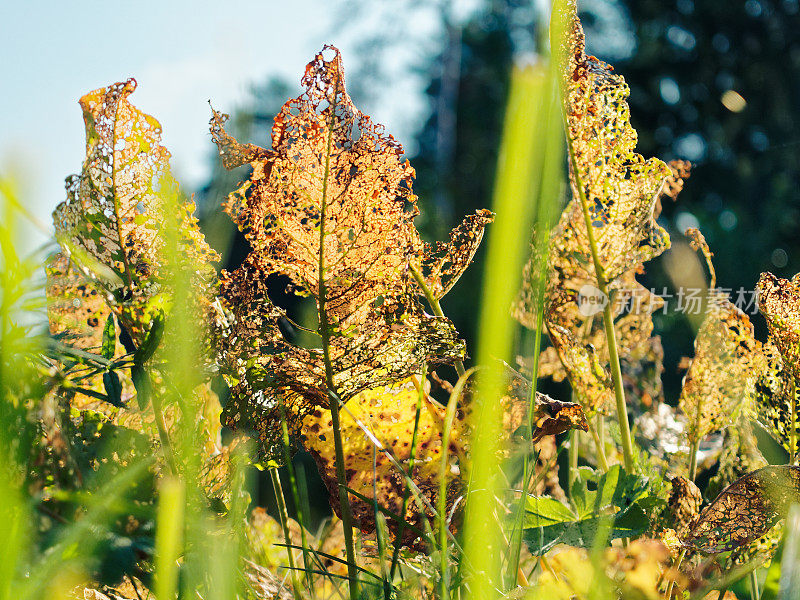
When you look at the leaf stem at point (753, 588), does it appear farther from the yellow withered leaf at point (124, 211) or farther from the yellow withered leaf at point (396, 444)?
the yellow withered leaf at point (124, 211)

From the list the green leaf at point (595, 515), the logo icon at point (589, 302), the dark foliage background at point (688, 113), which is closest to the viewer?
the green leaf at point (595, 515)

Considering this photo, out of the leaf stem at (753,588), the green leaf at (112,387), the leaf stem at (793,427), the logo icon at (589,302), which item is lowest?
the leaf stem at (753,588)

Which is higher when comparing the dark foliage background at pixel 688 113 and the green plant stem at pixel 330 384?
the dark foliage background at pixel 688 113

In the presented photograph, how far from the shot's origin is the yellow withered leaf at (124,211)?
1.11ft

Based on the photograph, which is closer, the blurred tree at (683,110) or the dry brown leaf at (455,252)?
the dry brown leaf at (455,252)

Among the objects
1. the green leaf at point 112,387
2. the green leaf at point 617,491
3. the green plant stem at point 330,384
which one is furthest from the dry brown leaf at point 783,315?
the green leaf at point 112,387

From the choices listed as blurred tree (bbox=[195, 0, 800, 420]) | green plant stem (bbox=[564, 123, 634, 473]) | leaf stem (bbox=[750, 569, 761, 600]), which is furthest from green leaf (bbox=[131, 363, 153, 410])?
blurred tree (bbox=[195, 0, 800, 420])

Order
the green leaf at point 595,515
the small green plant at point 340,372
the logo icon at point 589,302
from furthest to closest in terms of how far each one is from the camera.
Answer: the logo icon at point 589,302 → the green leaf at point 595,515 → the small green plant at point 340,372

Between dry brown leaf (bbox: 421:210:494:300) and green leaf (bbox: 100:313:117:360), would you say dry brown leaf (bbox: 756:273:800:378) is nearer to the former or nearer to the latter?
dry brown leaf (bbox: 421:210:494:300)

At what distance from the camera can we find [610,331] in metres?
0.41

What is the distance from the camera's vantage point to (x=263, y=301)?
34 centimetres

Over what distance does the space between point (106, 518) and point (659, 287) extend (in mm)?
3567

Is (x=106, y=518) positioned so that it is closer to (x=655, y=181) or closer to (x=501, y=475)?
(x=501, y=475)

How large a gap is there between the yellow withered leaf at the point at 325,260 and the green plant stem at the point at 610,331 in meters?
0.13
